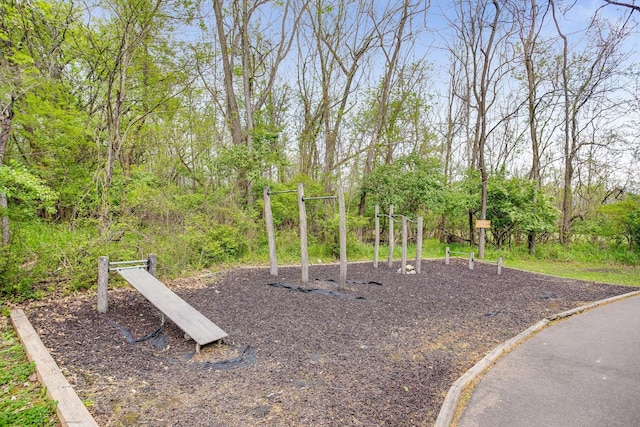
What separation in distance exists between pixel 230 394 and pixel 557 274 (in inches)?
372

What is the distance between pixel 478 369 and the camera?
3.22 m

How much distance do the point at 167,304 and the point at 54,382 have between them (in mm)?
1460

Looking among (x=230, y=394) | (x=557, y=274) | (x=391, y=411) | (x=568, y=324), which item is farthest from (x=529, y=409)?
(x=557, y=274)

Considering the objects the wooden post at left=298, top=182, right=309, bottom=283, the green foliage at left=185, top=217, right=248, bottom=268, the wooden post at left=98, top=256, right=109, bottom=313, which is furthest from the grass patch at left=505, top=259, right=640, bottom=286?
the wooden post at left=98, top=256, right=109, bottom=313

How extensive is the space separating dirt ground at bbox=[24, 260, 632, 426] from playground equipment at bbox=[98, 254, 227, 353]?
0.16 m

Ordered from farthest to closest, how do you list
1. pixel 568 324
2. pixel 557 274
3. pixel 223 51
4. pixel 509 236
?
pixel 509 236
pixel 223 51
pixel 557 274
pixel 568 324

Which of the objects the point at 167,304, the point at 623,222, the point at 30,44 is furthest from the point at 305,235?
the point at 623,222

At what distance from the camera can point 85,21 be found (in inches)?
308

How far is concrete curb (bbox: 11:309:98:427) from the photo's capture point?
2.16 meters

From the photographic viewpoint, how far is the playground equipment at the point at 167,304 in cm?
351

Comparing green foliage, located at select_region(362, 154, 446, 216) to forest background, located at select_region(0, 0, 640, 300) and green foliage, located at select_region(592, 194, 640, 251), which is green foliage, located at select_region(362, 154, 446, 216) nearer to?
forest background, located at select_region(0, 0, 640, 300)

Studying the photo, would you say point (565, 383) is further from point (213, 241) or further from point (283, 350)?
point (213, 241)

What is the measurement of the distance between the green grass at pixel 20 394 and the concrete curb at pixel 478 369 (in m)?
2.71

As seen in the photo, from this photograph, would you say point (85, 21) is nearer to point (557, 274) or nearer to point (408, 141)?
point (408, 141)
